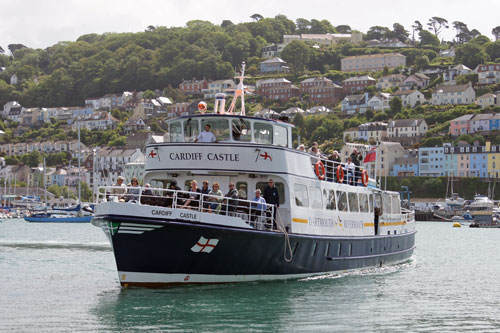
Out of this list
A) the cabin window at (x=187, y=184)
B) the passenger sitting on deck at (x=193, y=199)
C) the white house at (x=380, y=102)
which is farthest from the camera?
the white house at (x=380, y=102)

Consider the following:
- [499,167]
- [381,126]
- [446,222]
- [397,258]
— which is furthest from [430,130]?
[397,258]

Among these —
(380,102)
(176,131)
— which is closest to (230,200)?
(176,131)

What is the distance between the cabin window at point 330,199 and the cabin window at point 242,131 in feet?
10.5

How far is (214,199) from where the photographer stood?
23.7 meters

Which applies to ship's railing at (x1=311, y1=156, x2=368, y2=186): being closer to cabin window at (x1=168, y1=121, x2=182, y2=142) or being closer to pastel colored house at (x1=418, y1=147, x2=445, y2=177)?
cabin window at (x1=168, y1=121, x2=182, y2=142)

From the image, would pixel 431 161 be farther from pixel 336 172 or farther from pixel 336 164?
pixel 336 172

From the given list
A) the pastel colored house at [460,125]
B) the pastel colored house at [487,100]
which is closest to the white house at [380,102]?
the pastel colored house at [487,100]

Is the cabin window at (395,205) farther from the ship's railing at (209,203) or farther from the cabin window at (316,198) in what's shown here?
the ship's railing at (209,203)

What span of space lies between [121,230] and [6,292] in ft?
13.6

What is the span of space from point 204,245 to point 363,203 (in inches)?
352

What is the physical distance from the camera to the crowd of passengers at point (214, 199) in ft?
75.2

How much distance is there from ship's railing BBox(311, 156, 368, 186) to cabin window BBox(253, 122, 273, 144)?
4.93 feet

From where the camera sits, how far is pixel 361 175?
3030 centimetres

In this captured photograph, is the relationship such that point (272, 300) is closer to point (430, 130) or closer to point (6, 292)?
point (6, 292)
